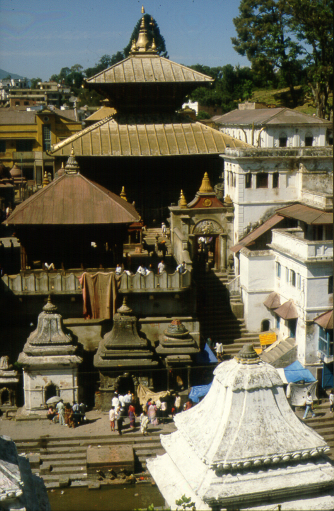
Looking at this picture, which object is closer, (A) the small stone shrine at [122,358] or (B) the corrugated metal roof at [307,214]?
(A) the small stone shrine at [122,358]

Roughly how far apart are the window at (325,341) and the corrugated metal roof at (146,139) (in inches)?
659

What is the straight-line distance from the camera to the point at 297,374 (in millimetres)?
25781

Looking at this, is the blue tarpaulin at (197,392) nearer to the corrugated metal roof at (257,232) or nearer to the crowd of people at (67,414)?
the crowd of people at (67,414)

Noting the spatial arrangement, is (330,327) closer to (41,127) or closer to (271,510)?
(271,510)

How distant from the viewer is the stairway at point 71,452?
70.2 ft

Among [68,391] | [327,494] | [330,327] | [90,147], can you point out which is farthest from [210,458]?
[90,147]

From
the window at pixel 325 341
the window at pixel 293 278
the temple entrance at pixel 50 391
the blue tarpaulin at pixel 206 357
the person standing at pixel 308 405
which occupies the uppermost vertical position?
the window at pixel 293 278

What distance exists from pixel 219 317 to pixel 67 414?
10565 millimetres

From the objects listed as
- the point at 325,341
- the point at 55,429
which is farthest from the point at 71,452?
the point at 325,341

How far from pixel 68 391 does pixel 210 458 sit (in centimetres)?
1828

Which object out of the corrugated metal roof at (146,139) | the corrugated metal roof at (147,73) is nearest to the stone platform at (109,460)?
the corrugated metal roof at (146,139)

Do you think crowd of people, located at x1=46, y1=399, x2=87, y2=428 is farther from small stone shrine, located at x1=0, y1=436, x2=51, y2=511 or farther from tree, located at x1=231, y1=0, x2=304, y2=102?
tree, located at x1=231, y1=0, x2=304, y2=102

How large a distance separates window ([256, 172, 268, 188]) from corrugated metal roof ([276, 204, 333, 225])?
168 cm

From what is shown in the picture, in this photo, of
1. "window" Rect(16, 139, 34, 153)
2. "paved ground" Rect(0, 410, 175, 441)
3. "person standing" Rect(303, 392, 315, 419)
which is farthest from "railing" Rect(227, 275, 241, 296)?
"window" Rect(16, 139, 34, 153)
